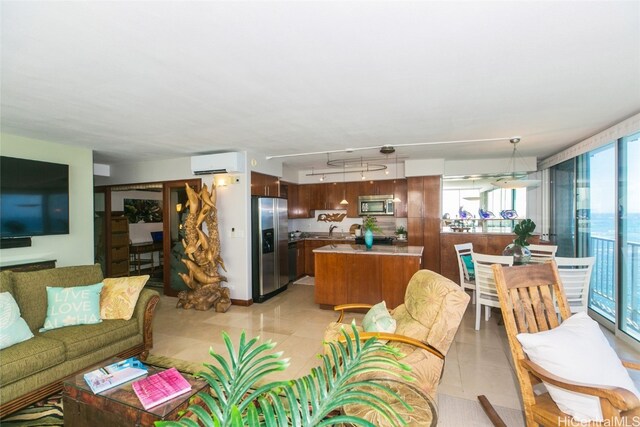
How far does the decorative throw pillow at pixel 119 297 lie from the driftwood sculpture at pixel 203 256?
1437 millimetres

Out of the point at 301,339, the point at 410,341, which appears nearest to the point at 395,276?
the point at 301,339

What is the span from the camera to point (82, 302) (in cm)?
275

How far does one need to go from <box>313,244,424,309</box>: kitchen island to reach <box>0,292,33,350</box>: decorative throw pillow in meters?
3.23

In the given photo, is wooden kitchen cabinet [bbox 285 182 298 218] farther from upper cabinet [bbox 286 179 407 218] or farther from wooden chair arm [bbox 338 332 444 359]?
wooden chair arm [bbox 338 332 444 359]

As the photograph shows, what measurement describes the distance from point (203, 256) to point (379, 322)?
327 centimetres

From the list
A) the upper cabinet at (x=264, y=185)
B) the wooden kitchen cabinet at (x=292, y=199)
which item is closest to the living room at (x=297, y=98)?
the upper cabinet at (x=264, y=185)

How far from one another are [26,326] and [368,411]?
9.27 ft

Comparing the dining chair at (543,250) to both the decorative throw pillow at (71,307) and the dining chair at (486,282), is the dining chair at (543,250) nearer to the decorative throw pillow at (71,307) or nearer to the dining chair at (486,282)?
the dining chair at (486,282)

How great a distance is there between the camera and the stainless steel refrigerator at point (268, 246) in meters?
4.88

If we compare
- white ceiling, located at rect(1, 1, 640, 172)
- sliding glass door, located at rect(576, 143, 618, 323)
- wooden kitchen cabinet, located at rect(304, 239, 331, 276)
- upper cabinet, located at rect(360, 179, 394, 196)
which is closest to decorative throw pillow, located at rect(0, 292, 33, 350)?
white ceiling, located at rect(1, 1, 640, 172)

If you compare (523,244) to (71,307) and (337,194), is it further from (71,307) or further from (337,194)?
(71,307)

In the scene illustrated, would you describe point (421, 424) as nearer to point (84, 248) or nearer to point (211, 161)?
point (211, 161)

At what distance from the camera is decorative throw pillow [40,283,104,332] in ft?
8.67

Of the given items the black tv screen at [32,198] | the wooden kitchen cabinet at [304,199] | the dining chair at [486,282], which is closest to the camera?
the black tv screen at [32,198]
